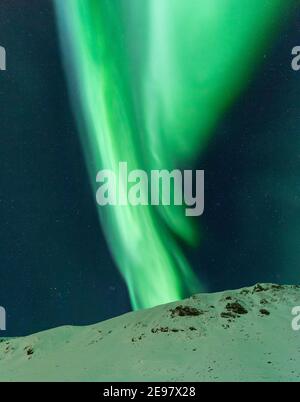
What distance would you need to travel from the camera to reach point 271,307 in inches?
187

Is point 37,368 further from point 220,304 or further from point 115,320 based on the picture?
point 220,304

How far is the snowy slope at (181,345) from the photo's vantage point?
3.99m

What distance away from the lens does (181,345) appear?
4273mm

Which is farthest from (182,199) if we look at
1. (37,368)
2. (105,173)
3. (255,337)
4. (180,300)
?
(37,368)

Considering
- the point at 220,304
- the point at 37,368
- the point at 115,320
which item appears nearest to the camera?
the point at 37,368

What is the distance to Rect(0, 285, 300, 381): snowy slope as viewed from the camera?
3992 millimetres

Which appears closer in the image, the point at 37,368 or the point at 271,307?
the point at 37,368
